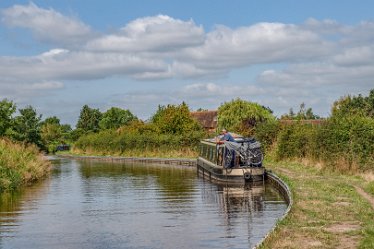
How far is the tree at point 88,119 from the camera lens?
343ft

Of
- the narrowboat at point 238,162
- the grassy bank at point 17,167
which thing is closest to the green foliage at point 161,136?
the grassy bank at point 17,167

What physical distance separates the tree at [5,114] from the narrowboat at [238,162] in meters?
20.9

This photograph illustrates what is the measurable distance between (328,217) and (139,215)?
22.2 ft

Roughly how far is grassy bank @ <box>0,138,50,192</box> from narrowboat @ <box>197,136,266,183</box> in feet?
31.4

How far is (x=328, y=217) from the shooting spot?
14703 millimetres

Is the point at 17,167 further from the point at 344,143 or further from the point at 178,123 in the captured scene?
the point at 178,123

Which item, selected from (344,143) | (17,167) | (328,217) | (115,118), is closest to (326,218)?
(328,217)

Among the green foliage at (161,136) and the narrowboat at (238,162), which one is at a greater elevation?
the green foliage at (161,136)

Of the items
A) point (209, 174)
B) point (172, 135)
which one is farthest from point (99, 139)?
point (209, 174)

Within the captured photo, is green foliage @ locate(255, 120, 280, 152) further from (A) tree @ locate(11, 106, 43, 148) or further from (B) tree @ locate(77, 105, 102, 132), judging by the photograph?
(B) tree @ locate(77, 105, 102, 132)

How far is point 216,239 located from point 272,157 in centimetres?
2498

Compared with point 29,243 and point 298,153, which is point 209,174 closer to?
point 298,153

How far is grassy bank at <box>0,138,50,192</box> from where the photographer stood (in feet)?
89.1

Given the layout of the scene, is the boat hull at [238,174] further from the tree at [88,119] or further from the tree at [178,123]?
the tree at [88,119]
